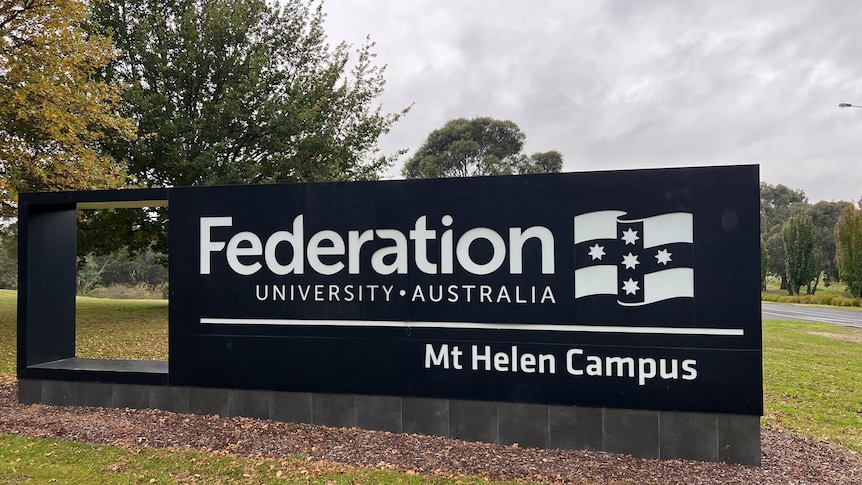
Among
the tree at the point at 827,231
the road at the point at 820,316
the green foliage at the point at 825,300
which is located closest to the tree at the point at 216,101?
the road at the point at 820,316

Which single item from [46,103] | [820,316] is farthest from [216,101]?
[820,316]

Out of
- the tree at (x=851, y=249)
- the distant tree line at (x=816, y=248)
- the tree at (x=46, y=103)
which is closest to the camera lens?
the tree at (x=46, y=103)

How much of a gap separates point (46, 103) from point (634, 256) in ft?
38.6

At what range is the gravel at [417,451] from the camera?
4.90 metres

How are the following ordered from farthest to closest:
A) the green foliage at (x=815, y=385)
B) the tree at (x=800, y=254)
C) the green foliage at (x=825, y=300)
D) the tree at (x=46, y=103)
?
the tree at (x=800, y=254), the green foliage at (x=825, y=300), the tree at (x=46, y=103), the green foliage at (x=815, y=385)

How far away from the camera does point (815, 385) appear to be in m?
9.28

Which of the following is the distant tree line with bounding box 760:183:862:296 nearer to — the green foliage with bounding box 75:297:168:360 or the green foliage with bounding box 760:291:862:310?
the green foliage with bounding box 760:291:862:310

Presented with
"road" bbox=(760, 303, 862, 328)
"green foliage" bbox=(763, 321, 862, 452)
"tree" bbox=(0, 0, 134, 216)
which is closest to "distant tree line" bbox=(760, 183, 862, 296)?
"road" bbox=(760, 303, 862, 328)

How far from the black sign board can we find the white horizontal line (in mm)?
15

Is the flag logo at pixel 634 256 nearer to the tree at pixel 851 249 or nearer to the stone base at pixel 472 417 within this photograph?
the stone base at pixel 472 417

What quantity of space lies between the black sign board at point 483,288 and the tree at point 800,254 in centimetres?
4809

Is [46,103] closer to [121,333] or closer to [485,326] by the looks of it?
[121,333]

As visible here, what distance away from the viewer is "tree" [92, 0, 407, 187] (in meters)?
16.2

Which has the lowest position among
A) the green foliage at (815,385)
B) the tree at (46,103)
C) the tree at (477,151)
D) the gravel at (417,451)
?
the green foliage at (815,385)
